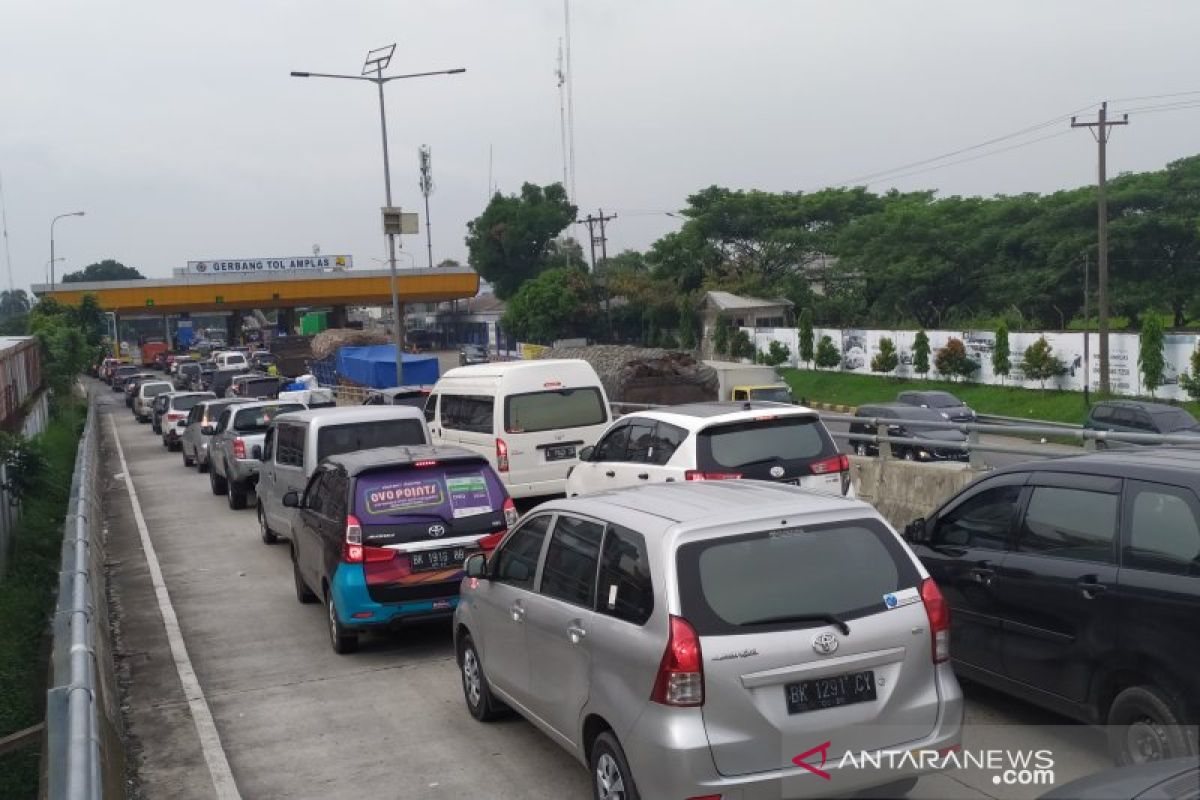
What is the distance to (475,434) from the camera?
1741cm

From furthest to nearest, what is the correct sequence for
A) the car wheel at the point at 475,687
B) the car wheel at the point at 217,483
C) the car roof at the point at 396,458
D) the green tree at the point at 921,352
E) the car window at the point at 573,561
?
the green tree at the point at 921,352 → the car wheel at the point at 217,483 → the car roof at the point at 396,458 → the car wheel at the point at 475,687 → the car window at the point at 573,561

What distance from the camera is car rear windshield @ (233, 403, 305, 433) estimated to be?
895 inches

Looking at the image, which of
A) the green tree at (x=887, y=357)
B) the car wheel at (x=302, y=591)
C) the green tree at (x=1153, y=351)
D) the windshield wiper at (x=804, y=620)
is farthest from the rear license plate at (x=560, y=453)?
the green tree at (x=887, y=357)

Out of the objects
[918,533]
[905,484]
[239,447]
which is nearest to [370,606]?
[918,533]

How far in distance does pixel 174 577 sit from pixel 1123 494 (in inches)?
477

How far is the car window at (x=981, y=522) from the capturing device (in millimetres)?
7543

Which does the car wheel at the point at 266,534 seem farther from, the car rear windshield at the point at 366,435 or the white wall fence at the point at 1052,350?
the white wall fence at the point at 1052,350

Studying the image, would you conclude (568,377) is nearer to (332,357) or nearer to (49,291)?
(332,357)

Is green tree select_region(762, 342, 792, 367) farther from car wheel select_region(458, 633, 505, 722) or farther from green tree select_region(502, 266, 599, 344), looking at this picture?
car wheel select_region(458, 633, 505, 722)

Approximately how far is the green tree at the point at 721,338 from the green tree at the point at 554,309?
962cm

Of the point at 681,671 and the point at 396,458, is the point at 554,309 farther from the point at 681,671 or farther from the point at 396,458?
the point at 681,671

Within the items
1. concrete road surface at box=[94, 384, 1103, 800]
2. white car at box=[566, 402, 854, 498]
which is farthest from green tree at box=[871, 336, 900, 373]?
white car at box=[566, 402, 854, 498]

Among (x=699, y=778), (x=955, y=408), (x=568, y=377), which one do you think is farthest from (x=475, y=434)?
(x=955, y=408)

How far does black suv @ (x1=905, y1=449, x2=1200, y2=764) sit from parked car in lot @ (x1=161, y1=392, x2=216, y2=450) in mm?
30293
